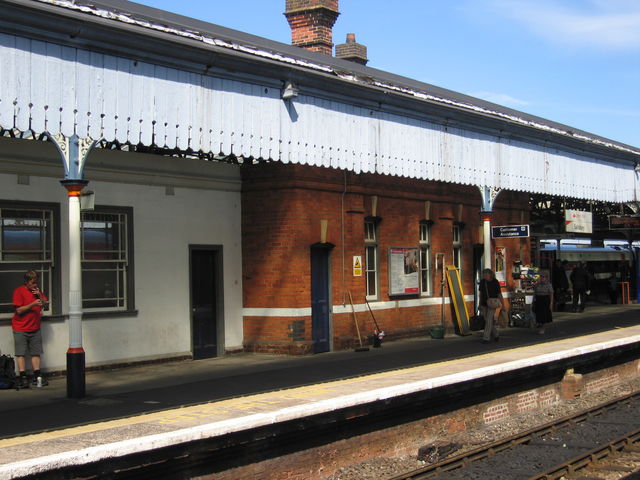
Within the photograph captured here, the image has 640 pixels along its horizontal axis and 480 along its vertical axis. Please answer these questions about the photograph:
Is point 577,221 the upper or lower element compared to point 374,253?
upper

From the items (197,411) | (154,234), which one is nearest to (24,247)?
(154,234)

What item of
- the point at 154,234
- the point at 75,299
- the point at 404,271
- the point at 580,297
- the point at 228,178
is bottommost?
the point at 580,297

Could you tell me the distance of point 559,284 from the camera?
2759cm

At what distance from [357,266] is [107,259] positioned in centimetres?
537

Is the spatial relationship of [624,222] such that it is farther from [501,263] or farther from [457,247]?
[457,247]

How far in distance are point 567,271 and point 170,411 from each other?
2444 centimetres

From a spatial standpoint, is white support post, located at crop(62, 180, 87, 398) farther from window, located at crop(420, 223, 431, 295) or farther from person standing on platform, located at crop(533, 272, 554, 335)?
person standing on platform, located at crop(533, 272, 554, 335)

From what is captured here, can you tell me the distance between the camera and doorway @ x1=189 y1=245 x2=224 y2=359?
1487cm

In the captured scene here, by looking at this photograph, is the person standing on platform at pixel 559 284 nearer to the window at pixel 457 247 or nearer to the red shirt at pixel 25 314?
the window at pixel 457 247

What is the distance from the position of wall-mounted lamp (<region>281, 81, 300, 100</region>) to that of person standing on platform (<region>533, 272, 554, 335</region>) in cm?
972

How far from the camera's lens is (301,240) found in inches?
606

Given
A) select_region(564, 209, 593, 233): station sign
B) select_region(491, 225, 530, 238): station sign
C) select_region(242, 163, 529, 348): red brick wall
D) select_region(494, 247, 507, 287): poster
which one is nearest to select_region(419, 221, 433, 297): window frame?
select_region(242, 163, 529, 348): red brick wall

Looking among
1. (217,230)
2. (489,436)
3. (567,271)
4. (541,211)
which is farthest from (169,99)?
(567,271)

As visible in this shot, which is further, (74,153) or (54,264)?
(54,264)
